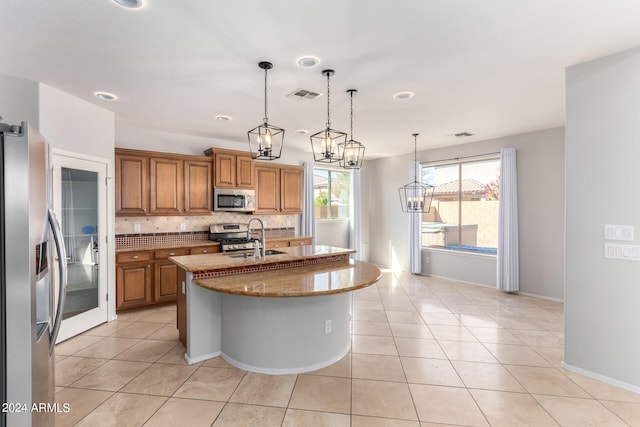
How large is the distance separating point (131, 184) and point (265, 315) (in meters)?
3.02

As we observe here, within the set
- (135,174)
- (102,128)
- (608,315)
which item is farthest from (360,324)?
(102,128)

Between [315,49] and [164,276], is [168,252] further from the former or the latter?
[315,49]

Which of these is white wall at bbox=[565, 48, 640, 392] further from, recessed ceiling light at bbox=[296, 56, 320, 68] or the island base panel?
recessed ceiling light at bbox=[296, 56, 320, 68]

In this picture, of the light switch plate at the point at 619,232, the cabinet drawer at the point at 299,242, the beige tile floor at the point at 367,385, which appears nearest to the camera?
the beige tile floor at the point at 367,385

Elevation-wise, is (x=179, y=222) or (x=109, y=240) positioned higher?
(x=179, y=222)

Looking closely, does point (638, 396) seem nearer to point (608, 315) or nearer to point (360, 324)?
point (608, 315)

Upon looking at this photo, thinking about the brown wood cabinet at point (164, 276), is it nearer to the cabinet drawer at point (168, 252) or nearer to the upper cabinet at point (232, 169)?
the cabinet drawer at point (168, 252)

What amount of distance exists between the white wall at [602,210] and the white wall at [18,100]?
16.5 ft

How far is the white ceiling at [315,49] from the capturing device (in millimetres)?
2037

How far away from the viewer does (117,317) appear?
4.16 m

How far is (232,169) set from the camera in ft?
17.7

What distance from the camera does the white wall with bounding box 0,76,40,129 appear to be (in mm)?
2994

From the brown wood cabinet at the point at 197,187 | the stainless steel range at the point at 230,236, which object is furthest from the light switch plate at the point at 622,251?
the brown wood cabinet at the point at 197,187

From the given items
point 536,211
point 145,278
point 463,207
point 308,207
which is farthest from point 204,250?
point 536,211
